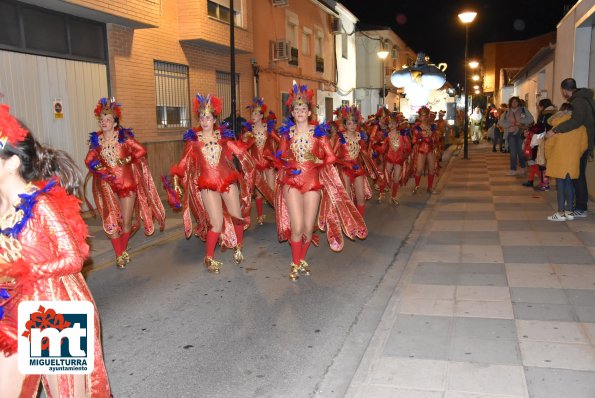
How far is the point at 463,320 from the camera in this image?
488 cm

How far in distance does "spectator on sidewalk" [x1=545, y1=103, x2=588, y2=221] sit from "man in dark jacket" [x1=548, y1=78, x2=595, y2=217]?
0.32 ft

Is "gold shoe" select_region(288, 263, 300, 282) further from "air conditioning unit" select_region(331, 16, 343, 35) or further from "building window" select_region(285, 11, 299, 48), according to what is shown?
"air conditioning unit" select_region(331, 16, 343, 35)

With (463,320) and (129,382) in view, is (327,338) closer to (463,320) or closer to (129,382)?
(463,320)

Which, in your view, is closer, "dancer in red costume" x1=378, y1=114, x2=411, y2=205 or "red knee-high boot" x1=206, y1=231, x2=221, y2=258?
"red knee-high boot" x1=206, y1=231, x2=221, y2=258

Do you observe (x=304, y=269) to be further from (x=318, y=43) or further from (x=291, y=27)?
(x=318, y=43)

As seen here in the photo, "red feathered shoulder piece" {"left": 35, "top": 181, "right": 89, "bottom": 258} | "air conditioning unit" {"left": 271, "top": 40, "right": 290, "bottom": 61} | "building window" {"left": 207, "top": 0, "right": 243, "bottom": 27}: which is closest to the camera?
"red feathered shoulder piece" {"left": 35, "top": 181, "right": 89, "bottom": 258}

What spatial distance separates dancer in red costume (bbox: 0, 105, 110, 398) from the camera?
7.97 ft

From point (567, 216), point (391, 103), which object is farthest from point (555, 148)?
point (391, 103)

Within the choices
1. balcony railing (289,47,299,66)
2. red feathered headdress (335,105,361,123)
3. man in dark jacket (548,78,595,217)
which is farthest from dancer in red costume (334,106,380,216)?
balcony railing (289,47,299,66)

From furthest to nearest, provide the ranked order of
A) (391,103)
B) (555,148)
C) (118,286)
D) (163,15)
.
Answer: (391,103) → (163,15) → (555,148) → (118,286)

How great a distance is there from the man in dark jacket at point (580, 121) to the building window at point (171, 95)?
9259mm

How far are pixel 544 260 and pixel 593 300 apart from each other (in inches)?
60.0

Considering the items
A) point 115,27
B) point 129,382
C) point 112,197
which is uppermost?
point 115,27

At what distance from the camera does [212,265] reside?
272 inches
